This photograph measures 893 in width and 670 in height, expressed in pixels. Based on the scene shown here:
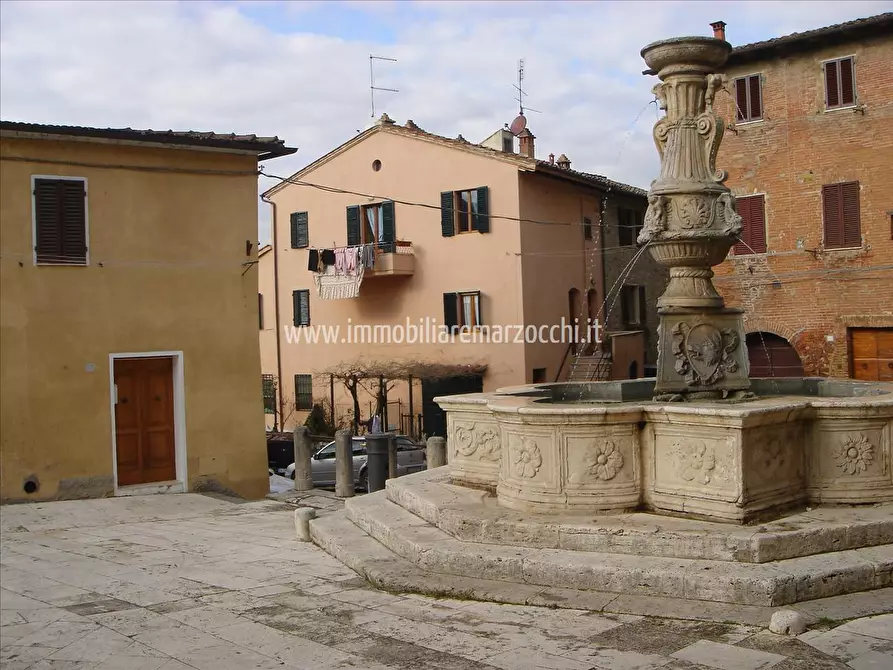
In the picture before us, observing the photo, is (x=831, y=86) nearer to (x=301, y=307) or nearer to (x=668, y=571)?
(x=301, y=307)

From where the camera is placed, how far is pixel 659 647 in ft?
18.2

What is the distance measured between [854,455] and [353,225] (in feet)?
84.1

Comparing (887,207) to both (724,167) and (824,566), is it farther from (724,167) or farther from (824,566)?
(824,566)

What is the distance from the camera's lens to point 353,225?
31875 mm

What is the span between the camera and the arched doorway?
79.8 ft

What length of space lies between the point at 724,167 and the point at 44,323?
18.1 m

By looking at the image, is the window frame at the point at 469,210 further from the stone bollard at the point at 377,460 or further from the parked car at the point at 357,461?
the stone bollard at the point at 377,460

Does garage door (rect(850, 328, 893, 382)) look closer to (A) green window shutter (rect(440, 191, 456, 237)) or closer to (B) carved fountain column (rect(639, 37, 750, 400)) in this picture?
(A) green window shutter (rect(440, 191, 456, 237))

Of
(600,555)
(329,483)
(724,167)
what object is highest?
(724,167)

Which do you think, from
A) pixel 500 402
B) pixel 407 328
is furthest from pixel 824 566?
pixel 407 328

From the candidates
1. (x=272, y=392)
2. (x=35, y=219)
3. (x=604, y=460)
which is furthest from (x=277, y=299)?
(x=604, y=460)

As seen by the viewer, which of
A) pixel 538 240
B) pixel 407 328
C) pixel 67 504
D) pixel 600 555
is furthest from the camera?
pixel 407 328


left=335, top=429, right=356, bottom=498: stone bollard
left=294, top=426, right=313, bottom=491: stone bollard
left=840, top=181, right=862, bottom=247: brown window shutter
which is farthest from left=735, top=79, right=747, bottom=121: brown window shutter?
left=294, top=426, right=313, bottom=491: stone bollard

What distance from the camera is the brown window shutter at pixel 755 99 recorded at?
79.8 feet
